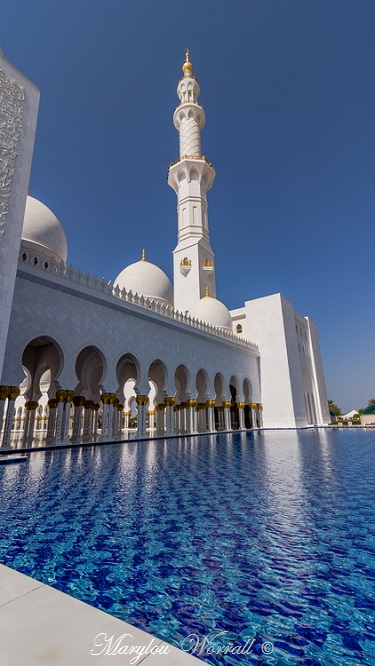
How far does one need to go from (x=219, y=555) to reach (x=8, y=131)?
11.4m

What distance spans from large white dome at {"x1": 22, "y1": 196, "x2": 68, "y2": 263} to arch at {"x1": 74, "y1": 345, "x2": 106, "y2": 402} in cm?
452

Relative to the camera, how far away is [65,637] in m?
1.42

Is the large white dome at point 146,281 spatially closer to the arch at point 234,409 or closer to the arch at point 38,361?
the arch at point 38,361

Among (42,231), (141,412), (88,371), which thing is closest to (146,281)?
(88,371)

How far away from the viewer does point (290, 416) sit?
22609 millimetres

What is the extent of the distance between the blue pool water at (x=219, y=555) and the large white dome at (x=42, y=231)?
1051cm

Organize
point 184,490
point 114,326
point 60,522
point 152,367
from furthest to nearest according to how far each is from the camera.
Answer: point 152,367 → point 114,326 → point 184,490 → point 60,522

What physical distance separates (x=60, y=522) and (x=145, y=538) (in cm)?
110

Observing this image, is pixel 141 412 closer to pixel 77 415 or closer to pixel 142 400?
pixel 142 400

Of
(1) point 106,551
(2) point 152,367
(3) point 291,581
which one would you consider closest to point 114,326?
(2) point 152,367

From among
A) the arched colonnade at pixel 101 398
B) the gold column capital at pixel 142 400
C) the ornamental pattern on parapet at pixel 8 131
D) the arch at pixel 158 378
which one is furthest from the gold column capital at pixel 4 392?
the arch at pixel 158 378

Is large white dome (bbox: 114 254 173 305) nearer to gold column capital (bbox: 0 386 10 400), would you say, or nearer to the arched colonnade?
the arched colonnade

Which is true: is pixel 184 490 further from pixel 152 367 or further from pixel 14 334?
pixel 152 367

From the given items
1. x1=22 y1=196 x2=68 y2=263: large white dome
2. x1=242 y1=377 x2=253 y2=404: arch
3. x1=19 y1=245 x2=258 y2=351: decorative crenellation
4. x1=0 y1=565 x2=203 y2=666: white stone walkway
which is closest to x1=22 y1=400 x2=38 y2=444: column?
x1=19 y1=245 x2=258 y2=351: decorative crenellation
